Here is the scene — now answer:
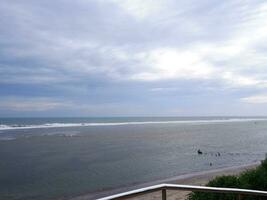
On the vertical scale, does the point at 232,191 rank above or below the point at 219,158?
above

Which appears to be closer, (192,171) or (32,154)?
(192,171)

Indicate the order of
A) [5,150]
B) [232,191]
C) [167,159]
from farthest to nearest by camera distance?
[5,150]
[167,159]
[232,191]

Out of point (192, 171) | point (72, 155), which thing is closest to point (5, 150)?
point (72, 155)

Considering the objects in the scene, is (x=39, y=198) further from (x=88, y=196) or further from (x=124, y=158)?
(x=124, y=158)

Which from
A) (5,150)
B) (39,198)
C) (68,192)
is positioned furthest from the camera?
(5,150)

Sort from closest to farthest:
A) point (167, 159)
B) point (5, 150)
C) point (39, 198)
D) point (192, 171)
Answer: point (39, 198)
point (192, 171)
point (167, 159)
point (5, 150)

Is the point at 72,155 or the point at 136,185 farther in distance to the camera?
the point at 72,155

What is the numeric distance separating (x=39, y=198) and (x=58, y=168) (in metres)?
9.85

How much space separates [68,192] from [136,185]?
14.1 ft

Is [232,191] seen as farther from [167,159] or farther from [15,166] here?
[167,159]

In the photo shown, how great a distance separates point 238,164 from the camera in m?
31.8

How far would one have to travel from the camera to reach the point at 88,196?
19.6 m

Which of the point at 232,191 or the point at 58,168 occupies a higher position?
the point at 232,191

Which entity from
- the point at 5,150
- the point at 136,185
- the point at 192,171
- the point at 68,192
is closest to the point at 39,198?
the point at 68,192
